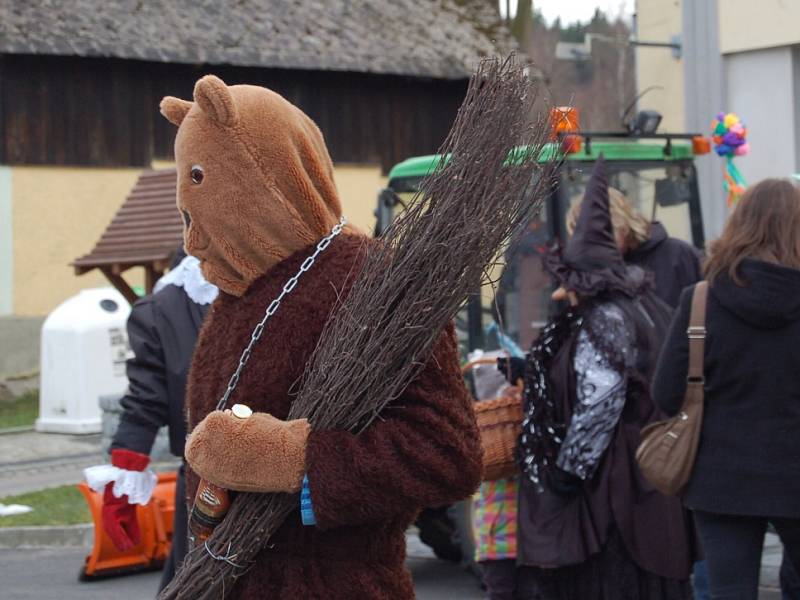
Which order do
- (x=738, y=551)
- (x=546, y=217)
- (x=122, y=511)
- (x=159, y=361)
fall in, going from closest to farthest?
(x=122, y=511)
(x=738, y=551)
(x=159, y=361)
(x=546, y=217)

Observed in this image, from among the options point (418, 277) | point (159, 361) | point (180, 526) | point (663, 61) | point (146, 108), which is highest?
point (146, 108)

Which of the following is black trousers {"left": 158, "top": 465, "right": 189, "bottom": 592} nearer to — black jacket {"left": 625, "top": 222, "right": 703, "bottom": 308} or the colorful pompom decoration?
black jacket {"left": 625, "top": 222, "right": 703, "bottom": 308}

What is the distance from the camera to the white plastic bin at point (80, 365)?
13773mm

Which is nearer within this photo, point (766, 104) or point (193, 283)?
point (193, 283)

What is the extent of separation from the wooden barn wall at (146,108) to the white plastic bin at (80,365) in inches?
152

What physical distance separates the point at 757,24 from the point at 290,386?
371 inches

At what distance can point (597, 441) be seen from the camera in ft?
16.1

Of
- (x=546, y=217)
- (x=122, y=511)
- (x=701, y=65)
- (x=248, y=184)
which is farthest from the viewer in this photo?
(x=701, y=65)

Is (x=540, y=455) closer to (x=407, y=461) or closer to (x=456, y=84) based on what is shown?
(x=407, y=461)

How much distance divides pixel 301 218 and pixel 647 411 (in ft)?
8.07

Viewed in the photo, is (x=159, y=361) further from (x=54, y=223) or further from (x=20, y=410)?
(x=54, y=223)

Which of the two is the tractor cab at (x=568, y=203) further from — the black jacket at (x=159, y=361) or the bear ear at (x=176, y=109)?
the bear ear at (x=176, y=109)

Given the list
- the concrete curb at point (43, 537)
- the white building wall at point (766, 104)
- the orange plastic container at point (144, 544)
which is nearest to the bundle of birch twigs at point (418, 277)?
the orange plastic container at point (144, 544)

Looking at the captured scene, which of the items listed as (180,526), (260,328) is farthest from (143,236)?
(260,328)
